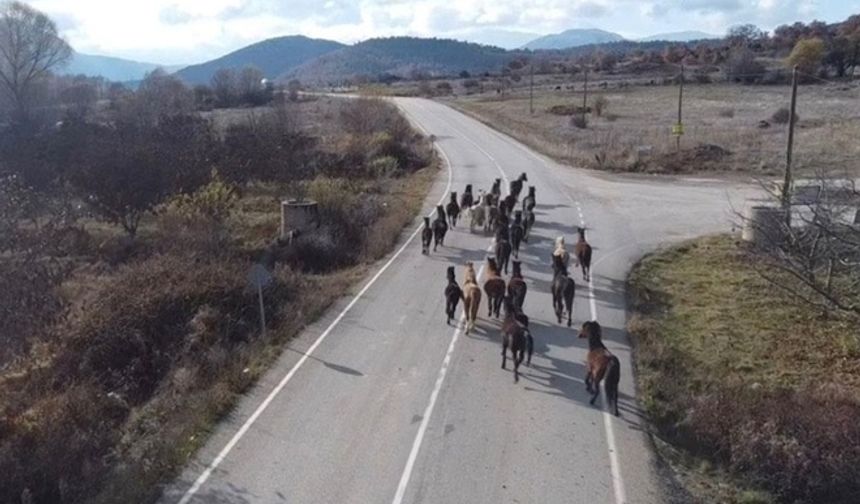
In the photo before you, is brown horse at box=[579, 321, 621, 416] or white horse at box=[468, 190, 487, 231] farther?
white horse at box=[468, 190, 487, 231]

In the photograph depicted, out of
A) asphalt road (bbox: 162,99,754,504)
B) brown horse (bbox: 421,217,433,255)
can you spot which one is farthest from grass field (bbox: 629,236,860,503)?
brown horse (bbox: 421,217,433,255)

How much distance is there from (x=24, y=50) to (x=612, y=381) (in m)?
82.8

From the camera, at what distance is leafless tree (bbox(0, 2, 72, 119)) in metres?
79.1

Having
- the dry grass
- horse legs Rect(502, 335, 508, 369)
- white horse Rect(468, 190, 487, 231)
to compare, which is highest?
the dry grass

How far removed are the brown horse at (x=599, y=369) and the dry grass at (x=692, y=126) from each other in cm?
1356

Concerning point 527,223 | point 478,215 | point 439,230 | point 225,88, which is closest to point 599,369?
point 439,230

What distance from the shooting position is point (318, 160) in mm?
46344

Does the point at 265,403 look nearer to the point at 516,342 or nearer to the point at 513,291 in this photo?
the point at 516,342

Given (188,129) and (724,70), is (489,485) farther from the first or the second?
(724,70)

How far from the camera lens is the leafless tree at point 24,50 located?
79.1 m

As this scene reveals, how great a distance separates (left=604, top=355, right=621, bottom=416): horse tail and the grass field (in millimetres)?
686

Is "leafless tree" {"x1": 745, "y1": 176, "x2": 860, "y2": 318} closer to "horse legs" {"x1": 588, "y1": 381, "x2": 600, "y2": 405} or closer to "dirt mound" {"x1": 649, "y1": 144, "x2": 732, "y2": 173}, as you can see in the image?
"horse legs" {"x1": 588, "y1": 381, "x2": 600, "y2": 405}

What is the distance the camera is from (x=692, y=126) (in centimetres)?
5941

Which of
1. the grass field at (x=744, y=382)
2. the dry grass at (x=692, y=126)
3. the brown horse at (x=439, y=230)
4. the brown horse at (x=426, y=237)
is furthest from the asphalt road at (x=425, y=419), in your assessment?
the dry grass at (x=692, y=126)
